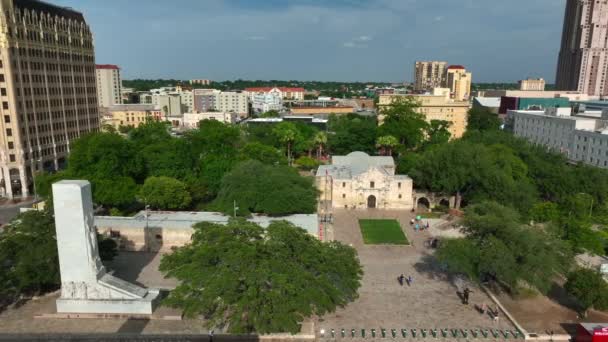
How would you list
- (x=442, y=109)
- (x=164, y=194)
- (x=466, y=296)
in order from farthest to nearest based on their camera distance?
(x=442, y=109), (x=164, y=194), (x=466, y=296)

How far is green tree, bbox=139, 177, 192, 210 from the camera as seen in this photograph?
139 feet

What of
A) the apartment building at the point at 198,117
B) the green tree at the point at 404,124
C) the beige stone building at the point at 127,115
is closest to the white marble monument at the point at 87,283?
the green tree at the point at 404,124

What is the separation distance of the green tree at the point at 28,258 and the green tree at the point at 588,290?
32007 millimetres

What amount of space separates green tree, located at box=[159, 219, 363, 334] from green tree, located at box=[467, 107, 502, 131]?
78479 millimetres

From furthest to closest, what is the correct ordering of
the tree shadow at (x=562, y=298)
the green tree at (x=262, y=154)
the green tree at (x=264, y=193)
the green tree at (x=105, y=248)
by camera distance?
the green tree at (x=262, y=154) < the green tree at (x=264, y=193) < the green tree at (x=105, y=248) < the tree shadow at (x=562, y=298)

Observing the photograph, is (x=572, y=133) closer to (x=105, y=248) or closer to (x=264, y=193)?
(x=264, y=193)

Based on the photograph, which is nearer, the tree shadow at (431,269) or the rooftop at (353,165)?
the tree shadow at (431,269)

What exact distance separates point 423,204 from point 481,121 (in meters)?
49.8

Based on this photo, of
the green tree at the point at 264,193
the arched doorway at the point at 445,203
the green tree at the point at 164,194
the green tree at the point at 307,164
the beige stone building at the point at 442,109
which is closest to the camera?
the green tree at the point at 264,193

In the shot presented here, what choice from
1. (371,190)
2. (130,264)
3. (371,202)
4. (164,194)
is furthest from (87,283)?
(371,202)

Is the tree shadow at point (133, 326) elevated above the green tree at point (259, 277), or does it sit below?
below

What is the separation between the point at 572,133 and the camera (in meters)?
68.8

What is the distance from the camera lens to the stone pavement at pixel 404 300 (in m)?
25.1

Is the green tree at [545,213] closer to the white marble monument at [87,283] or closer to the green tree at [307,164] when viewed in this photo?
the white marble monument at [87,283]
